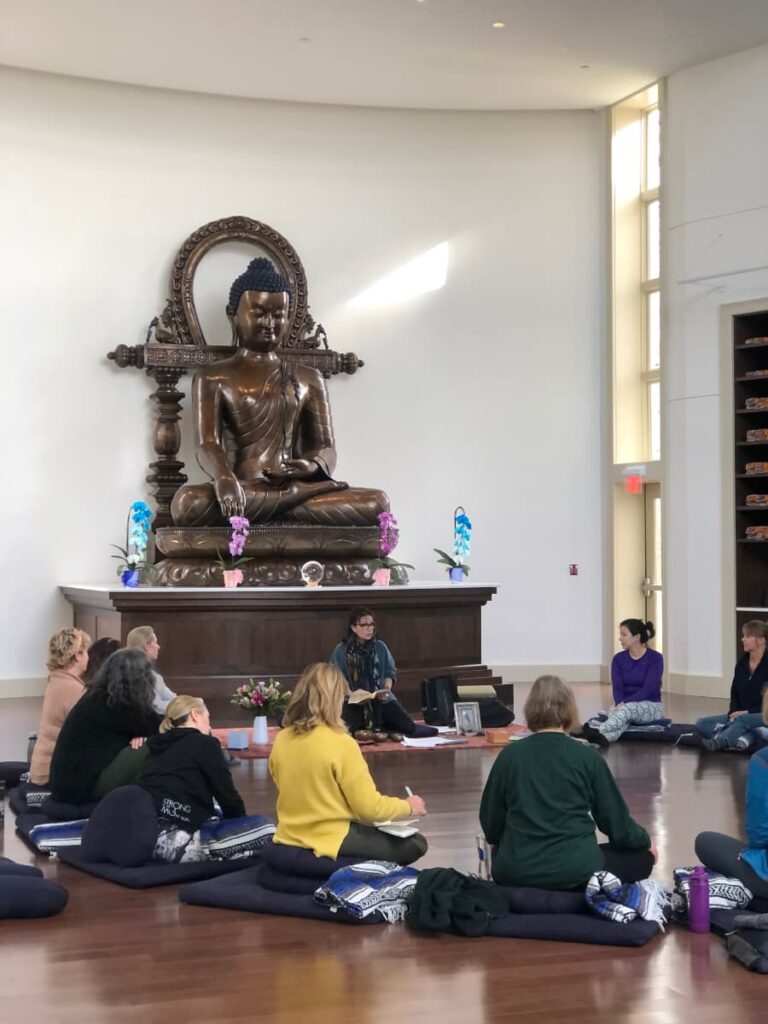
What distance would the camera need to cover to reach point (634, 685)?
7.61 metres

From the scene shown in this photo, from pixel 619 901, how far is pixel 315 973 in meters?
0.85

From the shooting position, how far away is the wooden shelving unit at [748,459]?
378 inches

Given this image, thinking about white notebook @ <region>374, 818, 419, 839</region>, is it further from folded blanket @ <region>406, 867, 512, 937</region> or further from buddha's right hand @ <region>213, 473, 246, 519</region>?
buddha's right hand @ <region>213, 473, 246, 519</region>

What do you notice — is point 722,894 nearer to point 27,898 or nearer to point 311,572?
point 27,898

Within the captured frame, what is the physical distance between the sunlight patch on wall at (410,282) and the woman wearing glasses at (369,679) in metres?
4.05

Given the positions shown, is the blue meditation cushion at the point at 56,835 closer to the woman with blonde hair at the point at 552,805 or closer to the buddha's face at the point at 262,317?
the woman with blonde hair at the point at 552,805

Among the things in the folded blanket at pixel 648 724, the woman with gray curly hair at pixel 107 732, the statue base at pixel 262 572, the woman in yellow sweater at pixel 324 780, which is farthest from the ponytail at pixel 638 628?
the woman in yellow sweater at pixel 324 780


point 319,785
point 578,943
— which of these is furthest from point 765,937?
point 319,785

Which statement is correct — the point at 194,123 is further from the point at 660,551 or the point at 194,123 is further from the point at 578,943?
the point at 578,943

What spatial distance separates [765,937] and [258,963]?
4.17 feet

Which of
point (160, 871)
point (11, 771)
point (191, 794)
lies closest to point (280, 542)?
point (11, 771)

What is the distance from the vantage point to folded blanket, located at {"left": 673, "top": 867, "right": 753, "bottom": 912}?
3.79 metres

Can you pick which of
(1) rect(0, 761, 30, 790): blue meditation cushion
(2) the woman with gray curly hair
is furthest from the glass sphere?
(2) the woman with gray curly hair

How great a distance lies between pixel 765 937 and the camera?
3.57 m
